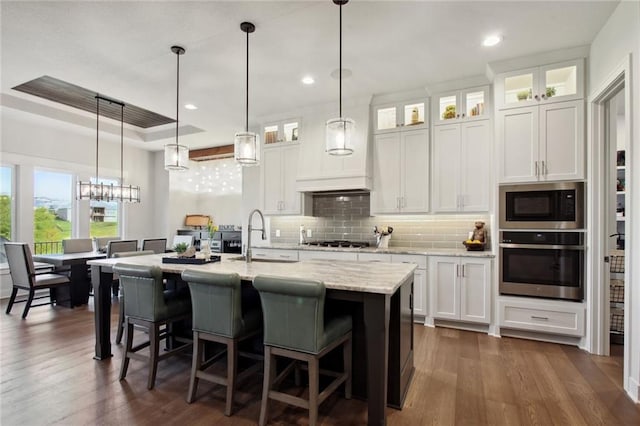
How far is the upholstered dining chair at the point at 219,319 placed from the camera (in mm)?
2133

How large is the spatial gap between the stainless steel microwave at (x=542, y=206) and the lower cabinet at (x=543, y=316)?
80cm

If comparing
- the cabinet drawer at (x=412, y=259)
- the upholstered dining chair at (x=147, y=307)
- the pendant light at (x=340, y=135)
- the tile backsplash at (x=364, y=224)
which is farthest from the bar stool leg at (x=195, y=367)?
the tile backsplash at (x=364, y=224)

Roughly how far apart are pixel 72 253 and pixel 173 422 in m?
4.44

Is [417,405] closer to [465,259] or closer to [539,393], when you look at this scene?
[539,393]

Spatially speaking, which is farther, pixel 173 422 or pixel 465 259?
pixel 465 259

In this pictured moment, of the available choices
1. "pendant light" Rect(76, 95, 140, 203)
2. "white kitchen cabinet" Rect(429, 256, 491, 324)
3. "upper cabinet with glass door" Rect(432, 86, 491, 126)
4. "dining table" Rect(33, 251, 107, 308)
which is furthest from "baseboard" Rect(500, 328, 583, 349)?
"pendant light" Rect(76, 95, 140, 203)

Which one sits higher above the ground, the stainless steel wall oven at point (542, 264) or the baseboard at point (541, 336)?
the stainless steel wall oven at point (542, 264)

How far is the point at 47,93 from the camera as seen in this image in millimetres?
4758

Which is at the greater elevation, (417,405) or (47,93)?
(47,93)

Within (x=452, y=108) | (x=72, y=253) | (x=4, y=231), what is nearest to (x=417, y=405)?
(x=452, y=108)

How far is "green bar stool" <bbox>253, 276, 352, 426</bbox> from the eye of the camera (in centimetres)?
186

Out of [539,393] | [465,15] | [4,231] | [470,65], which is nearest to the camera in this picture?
[539,393]

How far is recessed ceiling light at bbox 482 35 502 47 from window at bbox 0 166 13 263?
22.8 ft

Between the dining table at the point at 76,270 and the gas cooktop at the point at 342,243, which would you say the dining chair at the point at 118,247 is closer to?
the dining table at the point at 76,270
